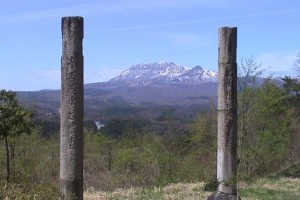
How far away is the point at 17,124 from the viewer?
46.4 feet

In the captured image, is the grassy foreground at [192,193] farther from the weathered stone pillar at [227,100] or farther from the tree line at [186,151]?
the tree line at [186,151]

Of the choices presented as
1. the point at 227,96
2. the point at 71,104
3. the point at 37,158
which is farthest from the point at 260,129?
the point at 71,104

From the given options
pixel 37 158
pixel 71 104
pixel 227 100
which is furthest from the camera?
pixel 37 158

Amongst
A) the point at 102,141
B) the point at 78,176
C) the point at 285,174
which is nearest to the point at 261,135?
the point at 285,174

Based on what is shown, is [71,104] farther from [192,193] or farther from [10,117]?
[192,193]

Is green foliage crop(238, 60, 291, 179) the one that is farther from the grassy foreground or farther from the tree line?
the grassy foreground

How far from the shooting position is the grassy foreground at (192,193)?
13555 millimetres

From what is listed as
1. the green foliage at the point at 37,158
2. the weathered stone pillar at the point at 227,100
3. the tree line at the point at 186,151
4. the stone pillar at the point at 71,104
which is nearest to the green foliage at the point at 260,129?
the tree line at the point at 186,151

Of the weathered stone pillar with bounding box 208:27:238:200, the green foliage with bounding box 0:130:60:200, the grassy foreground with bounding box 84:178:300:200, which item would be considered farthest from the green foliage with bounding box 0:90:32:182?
the green foliage with bounding box 0:130:60:200

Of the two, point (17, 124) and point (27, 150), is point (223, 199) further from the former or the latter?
point (27, 150)

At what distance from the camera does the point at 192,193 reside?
47.4 ft

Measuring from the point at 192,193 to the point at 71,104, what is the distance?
6.18m

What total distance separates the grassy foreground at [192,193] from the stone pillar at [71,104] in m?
3.76

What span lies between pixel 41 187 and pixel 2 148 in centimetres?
1903
